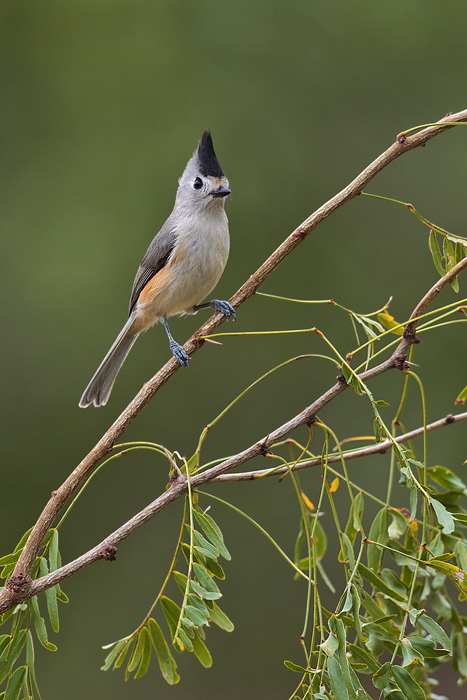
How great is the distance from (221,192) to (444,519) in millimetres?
1707

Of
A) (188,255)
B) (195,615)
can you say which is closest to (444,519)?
(195,615)

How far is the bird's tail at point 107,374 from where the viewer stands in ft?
8.73

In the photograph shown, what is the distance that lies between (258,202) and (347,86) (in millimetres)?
1213

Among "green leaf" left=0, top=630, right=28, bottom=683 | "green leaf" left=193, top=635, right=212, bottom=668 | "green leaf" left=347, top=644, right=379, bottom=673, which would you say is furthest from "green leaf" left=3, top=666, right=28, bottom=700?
"green leaf" left=347, top=644, right=379, bottom=673

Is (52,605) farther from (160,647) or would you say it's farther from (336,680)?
(336,680)

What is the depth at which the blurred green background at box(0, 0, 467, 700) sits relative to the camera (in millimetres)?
5383

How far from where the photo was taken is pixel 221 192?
2535 millimetres

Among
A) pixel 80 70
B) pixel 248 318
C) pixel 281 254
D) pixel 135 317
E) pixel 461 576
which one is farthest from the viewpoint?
pixel 80 70

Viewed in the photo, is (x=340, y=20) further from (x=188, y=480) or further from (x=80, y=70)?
(x=188, y=480)

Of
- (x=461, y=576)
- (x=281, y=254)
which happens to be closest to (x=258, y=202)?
(x=281, y=254)

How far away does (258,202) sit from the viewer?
18.9 ft

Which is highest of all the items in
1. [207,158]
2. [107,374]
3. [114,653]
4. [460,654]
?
[207,158]

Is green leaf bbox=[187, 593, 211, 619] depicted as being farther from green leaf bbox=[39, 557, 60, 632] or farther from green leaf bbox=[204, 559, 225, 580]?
green leaf bbox=[39, 557, 60, 632]

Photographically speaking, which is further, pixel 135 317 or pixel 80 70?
pixel 80 70
